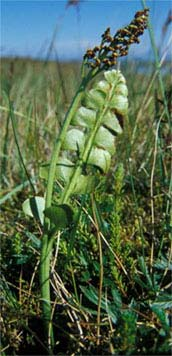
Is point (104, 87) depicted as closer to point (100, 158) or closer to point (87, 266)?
point (100, 158)

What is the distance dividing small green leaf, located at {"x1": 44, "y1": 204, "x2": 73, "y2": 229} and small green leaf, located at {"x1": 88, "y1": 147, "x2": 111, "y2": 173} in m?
0.11

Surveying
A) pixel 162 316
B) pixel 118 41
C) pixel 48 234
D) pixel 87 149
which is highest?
pixel 118 41

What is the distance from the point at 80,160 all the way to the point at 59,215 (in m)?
0.11

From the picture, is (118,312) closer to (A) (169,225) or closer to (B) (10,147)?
(A) (169,225)

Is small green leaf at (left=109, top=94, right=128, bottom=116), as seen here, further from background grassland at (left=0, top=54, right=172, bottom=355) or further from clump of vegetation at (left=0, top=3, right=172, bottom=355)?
background grassland at (left=0, top=54, right=172, bottom=355)

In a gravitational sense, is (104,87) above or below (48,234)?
above

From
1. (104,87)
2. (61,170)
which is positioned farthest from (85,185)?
(104,87)

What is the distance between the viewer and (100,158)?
0.79 meters

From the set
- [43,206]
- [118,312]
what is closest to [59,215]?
[43,206]

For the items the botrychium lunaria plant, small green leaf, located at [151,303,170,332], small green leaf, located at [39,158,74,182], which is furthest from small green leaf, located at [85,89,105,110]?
small green leaf, located at [151,303,170,332]

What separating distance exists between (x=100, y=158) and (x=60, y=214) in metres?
0.13

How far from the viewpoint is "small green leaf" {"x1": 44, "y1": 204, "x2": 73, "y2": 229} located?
0.71m

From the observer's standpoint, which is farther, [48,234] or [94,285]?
[94,285]

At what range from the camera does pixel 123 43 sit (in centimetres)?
74
